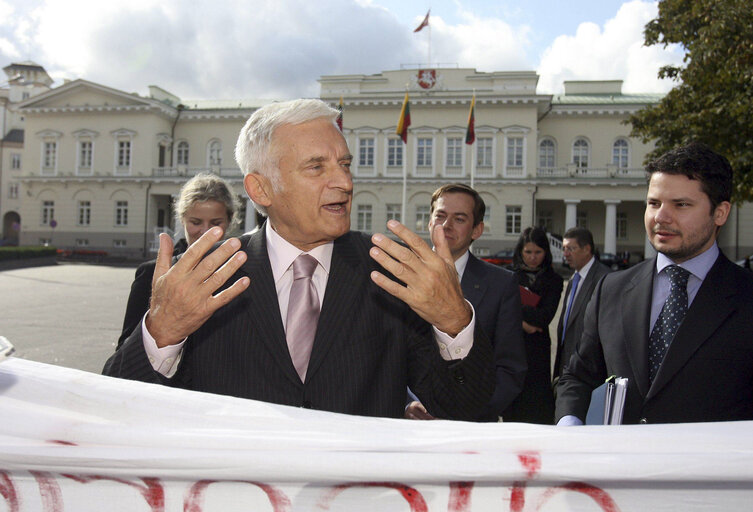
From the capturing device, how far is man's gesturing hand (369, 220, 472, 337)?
5.69ft

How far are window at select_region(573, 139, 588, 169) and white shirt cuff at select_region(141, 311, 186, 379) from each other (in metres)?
44.4

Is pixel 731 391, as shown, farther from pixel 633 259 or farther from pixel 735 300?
pixel 633 259

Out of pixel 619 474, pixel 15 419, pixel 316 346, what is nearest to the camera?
pixel 619 474

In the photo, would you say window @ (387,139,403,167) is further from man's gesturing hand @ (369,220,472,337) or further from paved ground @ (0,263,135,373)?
man's gesturing hand @ (369,220,472,337)

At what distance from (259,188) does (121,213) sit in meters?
47.9

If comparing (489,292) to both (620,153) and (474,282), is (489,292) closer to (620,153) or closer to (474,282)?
(474,282)

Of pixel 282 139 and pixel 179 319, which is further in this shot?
pixel 282 139

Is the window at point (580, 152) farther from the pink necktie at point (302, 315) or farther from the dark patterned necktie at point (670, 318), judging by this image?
the pink necktie at point (302, 315)

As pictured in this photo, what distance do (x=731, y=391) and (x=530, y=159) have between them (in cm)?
4053

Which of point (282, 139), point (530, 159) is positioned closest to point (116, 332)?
point (282, 139)

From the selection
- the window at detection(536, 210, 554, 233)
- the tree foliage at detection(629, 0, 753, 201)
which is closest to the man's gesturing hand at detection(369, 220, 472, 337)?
the tree foliage at detection(629, 0, 753, 201)

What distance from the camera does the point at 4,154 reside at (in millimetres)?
66500

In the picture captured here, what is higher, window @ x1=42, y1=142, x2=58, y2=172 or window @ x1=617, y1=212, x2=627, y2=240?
window @ x1=42, y1=142, x2=58, y2=172

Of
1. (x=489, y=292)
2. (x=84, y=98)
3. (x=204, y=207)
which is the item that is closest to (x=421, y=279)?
(x=489, y=292)
